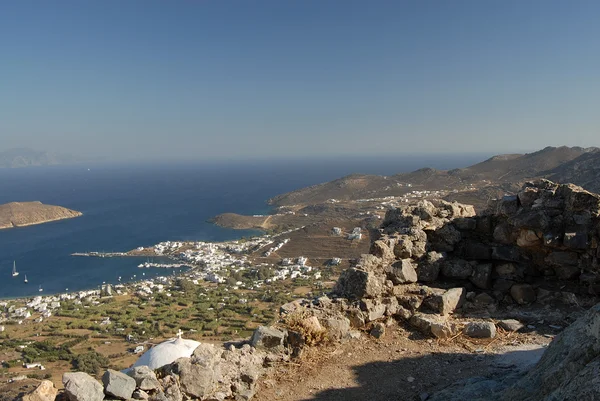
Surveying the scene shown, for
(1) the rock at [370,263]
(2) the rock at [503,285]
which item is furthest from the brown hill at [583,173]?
(1) the rock at [370,263]

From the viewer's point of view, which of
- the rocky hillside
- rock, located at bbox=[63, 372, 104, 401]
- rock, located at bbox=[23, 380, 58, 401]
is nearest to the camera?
rock, located at bbox=[23, 380, 58, 401]

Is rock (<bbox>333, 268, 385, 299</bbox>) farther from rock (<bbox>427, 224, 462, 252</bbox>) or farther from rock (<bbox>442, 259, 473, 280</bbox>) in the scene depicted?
rock (<bbox>427, 224, 462, 252</bbox>)

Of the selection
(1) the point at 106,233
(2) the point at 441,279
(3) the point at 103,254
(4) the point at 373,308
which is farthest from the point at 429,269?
(1) the point at 106,233

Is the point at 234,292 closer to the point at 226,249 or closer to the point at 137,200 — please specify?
the point at 226,249

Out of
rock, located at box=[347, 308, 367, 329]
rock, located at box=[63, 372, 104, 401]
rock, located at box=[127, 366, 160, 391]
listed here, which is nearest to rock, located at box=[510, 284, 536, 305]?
rock, located at box=[347, 308, 367, 329]

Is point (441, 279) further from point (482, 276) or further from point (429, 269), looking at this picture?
point (482, 276)
